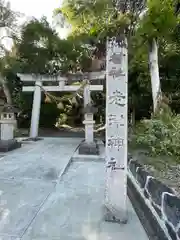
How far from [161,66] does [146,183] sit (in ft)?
25.5

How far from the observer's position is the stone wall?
1522 millimetres

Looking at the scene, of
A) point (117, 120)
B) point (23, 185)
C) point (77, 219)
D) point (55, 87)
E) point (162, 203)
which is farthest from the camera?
point (55, 87)

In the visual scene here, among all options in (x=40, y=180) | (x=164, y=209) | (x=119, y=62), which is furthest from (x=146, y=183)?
(x=40, y=180)

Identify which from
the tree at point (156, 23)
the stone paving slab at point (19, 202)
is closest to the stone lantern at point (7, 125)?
the stone paving slab at point (19, 202)

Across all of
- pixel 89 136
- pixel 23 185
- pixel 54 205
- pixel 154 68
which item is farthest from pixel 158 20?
pixel 54 205

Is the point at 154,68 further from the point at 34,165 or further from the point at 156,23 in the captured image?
the point at 34,165

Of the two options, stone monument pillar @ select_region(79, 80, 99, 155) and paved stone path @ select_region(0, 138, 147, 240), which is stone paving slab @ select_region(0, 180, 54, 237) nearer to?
paved stone path @ select_region(0, 138, 147, 240)

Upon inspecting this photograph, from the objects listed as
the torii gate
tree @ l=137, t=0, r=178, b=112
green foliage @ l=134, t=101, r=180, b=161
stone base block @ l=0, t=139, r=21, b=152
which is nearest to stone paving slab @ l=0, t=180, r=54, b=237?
green foliage @ l=134, t=101, r=180, b=161

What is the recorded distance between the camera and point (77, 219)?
2.23 m

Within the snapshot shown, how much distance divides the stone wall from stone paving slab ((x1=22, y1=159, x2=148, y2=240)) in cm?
25

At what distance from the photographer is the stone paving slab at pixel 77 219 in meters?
1.94

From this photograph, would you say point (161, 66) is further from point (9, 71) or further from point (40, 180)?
point (40, 180)

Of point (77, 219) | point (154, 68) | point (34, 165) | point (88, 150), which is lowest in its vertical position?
point (77, 219)

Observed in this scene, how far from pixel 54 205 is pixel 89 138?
3452mm
